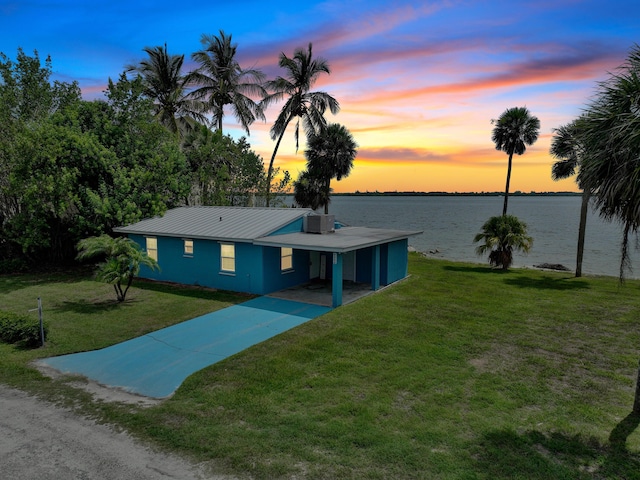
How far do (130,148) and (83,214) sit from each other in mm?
4727

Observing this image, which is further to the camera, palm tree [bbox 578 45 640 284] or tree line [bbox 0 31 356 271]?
tree line [bbox 0 31 356 271]

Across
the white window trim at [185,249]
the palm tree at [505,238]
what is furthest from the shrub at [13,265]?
the palm tree at [505,238]

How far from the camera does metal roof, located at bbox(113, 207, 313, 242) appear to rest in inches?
698

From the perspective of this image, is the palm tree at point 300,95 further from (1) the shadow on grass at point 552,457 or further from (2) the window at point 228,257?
(1) the shadow on grass at point 552,457

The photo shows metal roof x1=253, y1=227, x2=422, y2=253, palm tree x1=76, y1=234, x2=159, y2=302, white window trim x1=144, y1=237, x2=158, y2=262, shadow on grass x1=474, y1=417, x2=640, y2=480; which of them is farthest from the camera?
white window trim x1=144, y1=237, x2=158, y2=262

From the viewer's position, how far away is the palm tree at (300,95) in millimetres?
31766

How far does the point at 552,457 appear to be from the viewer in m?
6.43

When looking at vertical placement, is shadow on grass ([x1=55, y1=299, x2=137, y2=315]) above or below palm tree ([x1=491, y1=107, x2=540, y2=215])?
below

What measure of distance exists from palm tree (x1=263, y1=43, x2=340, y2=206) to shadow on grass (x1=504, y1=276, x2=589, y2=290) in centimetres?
1886

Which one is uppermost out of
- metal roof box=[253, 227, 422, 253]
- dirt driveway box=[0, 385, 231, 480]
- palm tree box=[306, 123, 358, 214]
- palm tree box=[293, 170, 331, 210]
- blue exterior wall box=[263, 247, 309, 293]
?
palm tree box=[306, 123, 358, 214]

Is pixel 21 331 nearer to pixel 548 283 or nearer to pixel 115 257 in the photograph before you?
pixel 115 257

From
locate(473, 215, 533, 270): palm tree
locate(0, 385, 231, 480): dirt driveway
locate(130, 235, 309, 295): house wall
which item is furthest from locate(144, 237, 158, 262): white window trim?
locate(473, 215, 533, 270): palm tree

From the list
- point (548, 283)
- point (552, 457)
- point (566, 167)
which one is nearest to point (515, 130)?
point (566, 167)

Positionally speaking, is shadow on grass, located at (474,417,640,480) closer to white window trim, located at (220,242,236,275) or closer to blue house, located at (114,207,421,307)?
blue house, located at (114,207,421,307)
